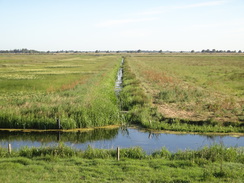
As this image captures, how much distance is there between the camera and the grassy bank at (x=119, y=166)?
37.0 ft

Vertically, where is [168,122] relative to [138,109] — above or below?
below

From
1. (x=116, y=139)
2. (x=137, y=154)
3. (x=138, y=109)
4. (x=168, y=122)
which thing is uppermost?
(x=138, y=109)

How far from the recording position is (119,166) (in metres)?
12.6

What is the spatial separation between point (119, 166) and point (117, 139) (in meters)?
7.23

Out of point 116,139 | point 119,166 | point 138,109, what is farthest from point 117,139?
point 119,166

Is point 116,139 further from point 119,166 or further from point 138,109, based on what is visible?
point 119,166

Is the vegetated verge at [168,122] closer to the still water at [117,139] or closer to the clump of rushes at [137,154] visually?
the still water at [117,139]

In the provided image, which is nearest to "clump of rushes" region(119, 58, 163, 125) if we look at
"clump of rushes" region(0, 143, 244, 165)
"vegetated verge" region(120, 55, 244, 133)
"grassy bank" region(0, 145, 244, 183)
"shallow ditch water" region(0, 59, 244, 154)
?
"vegetated verge" region(120, 55, 244, 133)

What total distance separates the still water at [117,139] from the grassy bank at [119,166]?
3470mm

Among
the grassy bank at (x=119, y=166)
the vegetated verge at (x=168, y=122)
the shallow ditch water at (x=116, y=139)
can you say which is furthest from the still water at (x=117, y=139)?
the grassy bank at (x=119, y=166)

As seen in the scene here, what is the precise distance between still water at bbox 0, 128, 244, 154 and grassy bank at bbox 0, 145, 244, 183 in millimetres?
3470

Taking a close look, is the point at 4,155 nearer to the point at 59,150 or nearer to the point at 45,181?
the point at 59,150

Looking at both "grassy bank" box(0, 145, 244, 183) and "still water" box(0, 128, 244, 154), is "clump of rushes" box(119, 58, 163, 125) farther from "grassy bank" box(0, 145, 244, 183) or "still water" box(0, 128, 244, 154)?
"grassy bank" box(0, 145, 244, 183)

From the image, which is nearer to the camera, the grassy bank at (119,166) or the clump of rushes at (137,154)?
the grassy bank at (119,166)
